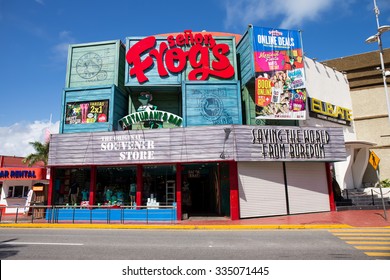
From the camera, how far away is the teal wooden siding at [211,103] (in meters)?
20.1

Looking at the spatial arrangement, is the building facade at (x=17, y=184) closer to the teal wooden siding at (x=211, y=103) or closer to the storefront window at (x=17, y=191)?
the storefront window at (x=17, y=191)

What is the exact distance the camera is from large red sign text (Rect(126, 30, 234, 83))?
21.0 m

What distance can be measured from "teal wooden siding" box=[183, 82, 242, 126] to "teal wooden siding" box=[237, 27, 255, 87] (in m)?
1.27

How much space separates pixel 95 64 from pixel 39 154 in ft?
62.2

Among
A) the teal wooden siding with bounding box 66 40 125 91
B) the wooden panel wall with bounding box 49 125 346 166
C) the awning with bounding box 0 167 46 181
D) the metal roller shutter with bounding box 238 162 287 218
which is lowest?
the metal roller shutter with bounding box 238 162 287 218

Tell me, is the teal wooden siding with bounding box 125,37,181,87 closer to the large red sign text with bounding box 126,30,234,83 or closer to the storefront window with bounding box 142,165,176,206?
the large red sign text with bounding box 126,30,234,83

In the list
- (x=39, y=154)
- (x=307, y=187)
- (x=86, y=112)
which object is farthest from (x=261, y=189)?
(x=39, y=154)

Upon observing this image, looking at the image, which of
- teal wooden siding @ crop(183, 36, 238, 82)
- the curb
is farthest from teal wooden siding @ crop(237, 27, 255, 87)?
the curb

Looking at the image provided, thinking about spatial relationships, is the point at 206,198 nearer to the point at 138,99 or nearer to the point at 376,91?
the point at 138,99

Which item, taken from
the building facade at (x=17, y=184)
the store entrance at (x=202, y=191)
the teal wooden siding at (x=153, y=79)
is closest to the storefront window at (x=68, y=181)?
the building facade at (x=17, y=184)

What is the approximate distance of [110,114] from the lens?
20156 millimetres

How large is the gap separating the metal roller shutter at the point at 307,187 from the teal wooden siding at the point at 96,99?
13.2m
